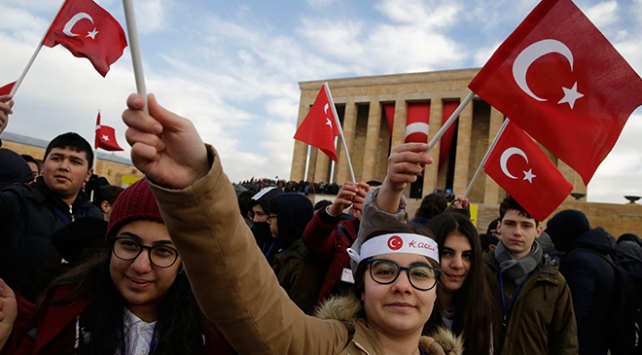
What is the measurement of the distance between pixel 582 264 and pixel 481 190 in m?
24.2

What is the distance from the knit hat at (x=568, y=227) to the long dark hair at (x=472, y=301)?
1566mm

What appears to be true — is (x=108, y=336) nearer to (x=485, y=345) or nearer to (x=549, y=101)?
(x=485, y=345)

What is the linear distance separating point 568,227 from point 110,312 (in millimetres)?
3643

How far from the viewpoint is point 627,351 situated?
3434mm

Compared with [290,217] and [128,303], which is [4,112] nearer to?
[128,303]

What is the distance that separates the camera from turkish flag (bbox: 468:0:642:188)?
232 centimetres

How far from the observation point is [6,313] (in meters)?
1.56

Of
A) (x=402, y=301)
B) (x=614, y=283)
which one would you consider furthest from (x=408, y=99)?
(x=402, y=301)

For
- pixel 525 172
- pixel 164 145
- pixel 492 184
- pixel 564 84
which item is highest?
pixel 492 184

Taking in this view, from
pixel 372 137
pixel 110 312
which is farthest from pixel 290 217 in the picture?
pixel 372 137

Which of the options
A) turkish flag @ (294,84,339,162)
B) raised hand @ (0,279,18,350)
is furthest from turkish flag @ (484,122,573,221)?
raised hand @ (0,279,18,350)

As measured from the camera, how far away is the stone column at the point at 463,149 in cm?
2564

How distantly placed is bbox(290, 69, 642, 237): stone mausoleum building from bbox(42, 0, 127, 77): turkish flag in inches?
886

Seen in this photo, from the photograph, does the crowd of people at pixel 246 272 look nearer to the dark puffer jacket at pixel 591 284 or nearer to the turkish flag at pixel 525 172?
the dark puffer jacket at pixel 591 284
